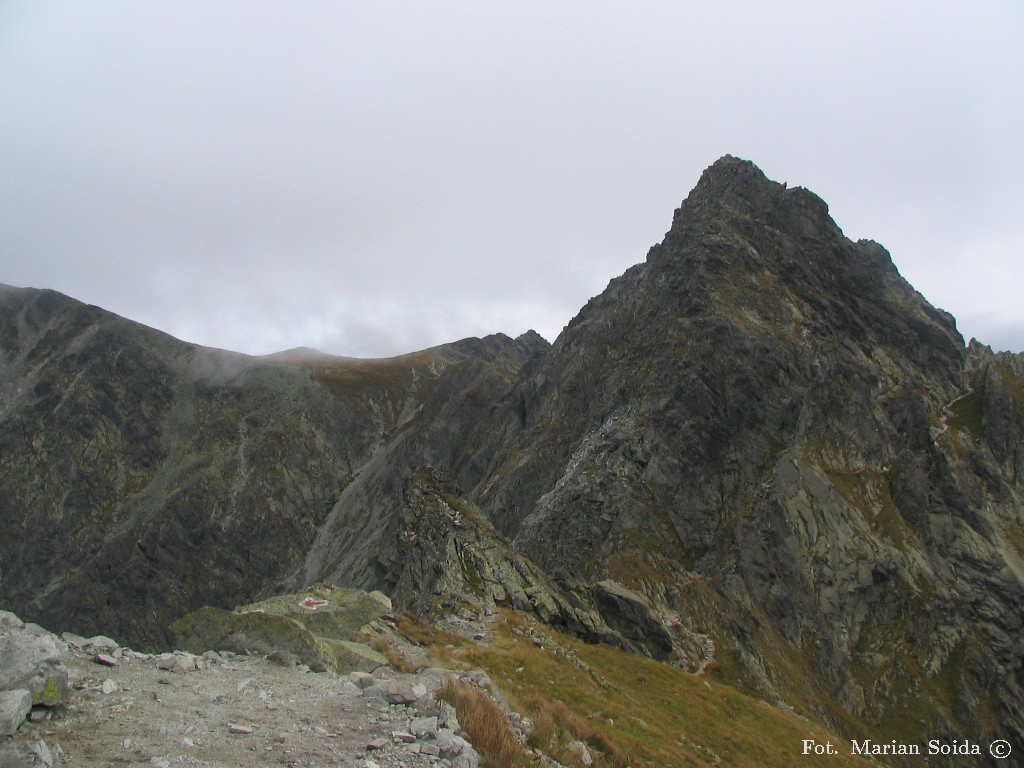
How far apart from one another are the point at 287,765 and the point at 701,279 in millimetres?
102935

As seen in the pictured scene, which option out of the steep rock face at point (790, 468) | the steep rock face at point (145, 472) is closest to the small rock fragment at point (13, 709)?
the steep rock face at point (790, 468)

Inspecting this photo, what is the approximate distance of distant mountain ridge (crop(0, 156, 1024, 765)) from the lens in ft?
201

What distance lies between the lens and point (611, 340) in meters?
114

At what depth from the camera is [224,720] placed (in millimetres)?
10188

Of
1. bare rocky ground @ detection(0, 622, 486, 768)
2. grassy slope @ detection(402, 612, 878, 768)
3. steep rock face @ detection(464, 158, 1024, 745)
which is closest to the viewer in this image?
Answer: bare rocky ground @ detection(0, 622, 486, 768)

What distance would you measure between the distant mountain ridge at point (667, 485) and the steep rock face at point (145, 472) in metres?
0.74

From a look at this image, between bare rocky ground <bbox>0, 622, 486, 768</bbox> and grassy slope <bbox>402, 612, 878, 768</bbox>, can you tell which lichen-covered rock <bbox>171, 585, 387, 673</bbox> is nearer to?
bare rocky ground <bbox>0, 622, 486, 768</bbox>

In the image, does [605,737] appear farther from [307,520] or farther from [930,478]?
[307,520]

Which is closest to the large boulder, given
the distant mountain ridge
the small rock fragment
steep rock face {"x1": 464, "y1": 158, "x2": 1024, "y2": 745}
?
the small rock fragment

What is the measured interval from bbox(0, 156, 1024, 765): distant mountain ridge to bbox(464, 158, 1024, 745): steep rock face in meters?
0.39

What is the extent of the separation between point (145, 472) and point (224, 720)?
612 feet

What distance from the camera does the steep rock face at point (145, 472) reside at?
145m

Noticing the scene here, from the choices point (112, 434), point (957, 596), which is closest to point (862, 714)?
point (957, 596)

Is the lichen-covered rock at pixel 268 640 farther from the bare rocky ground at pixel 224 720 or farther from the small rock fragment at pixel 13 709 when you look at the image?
the small rock fragment at pixel 13 709
